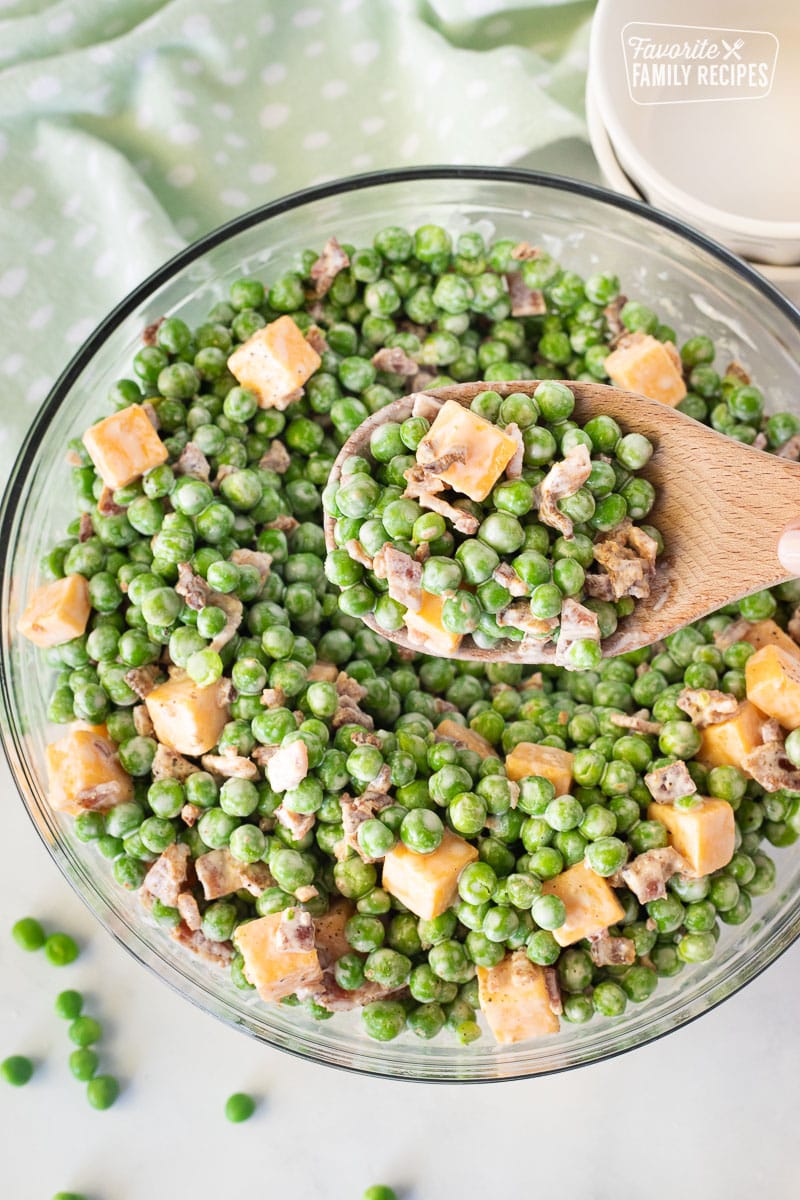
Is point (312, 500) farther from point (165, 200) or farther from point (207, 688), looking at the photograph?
point (165, 200)

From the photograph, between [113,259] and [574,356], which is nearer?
[574,356]

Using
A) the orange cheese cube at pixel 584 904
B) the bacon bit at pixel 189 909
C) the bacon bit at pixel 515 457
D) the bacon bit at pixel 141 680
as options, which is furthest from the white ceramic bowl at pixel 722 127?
the bacon bit at pixel 189 909

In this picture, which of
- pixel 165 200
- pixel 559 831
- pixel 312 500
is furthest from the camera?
pixel 165 200

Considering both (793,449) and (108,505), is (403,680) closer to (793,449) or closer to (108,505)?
(108,505)

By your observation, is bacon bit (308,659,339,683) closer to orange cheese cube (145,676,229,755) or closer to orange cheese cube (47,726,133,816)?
orange cheese cube (145,676,229,755)

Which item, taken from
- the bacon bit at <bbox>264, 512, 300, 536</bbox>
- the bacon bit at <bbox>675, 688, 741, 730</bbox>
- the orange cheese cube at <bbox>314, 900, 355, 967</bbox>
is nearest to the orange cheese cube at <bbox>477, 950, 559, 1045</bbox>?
the orange cheese cube at <bbox>314, 900, 355, 967</bbox>

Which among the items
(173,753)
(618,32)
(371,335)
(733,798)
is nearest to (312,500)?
(371,335)

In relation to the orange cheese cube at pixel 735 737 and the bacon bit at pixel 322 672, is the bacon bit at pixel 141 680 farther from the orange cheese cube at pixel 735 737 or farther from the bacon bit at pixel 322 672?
the orange cheese cube at pixel 735 737
